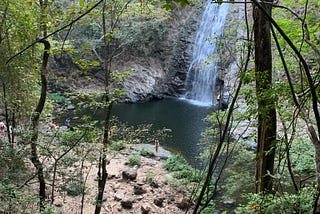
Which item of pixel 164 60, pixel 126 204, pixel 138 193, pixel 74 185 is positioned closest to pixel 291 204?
pixel 74 185

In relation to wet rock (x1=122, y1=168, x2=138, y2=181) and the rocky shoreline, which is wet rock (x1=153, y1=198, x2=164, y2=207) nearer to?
the rocky shoreline

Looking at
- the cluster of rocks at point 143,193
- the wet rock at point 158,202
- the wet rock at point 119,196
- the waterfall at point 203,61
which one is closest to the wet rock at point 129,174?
the cluster of rocks at point 143,193

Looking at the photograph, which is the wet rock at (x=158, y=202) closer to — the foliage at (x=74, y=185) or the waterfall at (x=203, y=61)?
the foliage at (x=74, y=185)

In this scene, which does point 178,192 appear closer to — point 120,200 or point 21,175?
point 120,200

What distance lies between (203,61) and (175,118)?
5.04 meters

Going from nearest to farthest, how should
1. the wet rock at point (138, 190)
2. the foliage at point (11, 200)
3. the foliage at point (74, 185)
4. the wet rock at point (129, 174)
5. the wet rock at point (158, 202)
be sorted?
the foliage at point (11, 200)
the foliage at point (74, 185)
the wet rock at point (158, 202)
the wet rock at point (138, 190)
the wet rock at point (129, 174)

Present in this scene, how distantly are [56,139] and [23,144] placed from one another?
0.50m

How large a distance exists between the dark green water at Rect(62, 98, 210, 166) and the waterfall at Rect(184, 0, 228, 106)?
1.13m

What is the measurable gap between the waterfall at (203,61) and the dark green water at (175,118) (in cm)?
113

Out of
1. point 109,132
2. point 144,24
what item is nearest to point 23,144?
point 109,132

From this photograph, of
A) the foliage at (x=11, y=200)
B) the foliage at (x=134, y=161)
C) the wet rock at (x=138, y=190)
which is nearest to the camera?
the foliage at (x=11, y=200)

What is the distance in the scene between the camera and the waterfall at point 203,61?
1970 cm

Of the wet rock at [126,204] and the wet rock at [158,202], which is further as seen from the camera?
the wet rock at [158,202]

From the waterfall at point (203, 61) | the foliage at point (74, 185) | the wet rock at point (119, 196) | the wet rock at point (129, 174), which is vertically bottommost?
the wet rock at point (119, 196)
